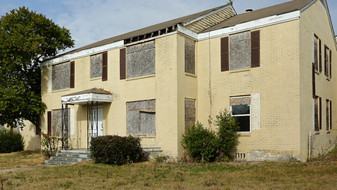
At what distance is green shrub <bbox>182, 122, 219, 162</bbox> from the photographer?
15305 millimetres

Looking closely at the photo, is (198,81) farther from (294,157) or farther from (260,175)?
(260,175)

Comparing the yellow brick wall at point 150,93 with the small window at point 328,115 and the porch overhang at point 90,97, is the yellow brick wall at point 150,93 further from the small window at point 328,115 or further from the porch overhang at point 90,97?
the small window at point 328,115

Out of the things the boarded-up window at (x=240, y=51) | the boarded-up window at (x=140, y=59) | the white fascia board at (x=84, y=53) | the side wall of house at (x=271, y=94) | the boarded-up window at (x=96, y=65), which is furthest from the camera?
the boarded-up window at (x=96, y=65)

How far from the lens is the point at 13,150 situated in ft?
84.2

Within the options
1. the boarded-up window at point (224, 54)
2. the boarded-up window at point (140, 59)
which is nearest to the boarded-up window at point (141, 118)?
the boarded-up window at point (140, 59)

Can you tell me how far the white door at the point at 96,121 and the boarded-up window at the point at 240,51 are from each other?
760cm

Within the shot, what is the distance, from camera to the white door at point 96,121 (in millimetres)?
19344

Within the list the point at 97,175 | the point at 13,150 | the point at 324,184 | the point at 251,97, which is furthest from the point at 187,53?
the point at 13,150

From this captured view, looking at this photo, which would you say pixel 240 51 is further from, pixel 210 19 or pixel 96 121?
pixel 96 121

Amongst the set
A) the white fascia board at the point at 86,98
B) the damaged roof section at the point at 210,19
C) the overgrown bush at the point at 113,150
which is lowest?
the overgrown bush at the point at 113,150

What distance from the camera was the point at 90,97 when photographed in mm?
17922

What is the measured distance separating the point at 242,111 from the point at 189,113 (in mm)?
2492

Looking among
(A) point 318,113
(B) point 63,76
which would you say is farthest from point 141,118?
(A) point 318,113

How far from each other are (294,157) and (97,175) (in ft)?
25.7
